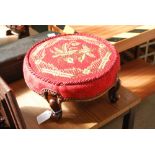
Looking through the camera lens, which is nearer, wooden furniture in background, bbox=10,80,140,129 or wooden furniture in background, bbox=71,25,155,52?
wooden furniture in background, bbox=10,80,140,129

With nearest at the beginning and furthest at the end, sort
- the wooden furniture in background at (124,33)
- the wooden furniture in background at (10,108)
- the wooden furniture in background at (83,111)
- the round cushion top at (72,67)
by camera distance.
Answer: the wooden furniture in background at (10,108) < the round cushion top at (72,67) < the wooden furniture in background at (83,111) < the wooden furniture in background at (124,33)

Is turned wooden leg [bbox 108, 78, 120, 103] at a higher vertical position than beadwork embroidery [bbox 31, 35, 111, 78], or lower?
lower

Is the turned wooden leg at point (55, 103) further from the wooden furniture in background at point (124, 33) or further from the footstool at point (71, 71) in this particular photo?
the wooden furniture in background at point (124, 33)

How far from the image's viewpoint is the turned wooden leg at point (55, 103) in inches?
51.6

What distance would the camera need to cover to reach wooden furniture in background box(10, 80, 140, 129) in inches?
55.4

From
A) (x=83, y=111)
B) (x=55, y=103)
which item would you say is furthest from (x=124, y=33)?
(x=55, y=103)

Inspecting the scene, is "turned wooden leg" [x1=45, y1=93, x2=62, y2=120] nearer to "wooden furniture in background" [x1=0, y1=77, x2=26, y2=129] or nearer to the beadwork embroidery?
the beadwork embroidery

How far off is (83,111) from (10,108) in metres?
0.49

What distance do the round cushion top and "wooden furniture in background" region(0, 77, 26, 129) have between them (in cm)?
21

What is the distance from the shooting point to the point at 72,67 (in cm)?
133

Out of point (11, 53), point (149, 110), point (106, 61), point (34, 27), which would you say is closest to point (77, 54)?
point (106, 61)

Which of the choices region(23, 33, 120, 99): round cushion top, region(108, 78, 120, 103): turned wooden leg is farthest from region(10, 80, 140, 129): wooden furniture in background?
region(23, 33, 120, 99): round cushion top

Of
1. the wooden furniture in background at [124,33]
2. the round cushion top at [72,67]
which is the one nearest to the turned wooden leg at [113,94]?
the round cushion top at [72,67]

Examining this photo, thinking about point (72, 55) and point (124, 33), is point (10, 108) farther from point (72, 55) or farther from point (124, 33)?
point (124, 33)
